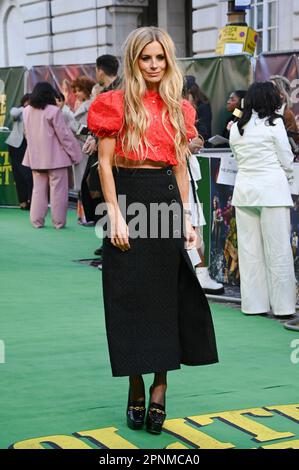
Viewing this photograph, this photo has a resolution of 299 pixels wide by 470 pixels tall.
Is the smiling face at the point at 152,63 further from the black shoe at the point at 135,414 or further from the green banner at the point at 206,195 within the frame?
the green banner at the point at 206,195

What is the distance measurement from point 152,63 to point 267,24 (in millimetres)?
16144

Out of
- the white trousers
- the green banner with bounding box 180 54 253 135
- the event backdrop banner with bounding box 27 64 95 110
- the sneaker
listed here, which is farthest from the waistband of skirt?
the event backdrop banner with bounding box 27 64 95 110

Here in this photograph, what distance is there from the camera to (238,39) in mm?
12875

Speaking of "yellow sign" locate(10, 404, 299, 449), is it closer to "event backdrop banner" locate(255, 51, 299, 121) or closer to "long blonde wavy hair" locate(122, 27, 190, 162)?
"long blonde wavy hair" locate(122, 27, 190, 162)

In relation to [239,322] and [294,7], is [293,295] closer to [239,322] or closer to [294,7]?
[239,322]

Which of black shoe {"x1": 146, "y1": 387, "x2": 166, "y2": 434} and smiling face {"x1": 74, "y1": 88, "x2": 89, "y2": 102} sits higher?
smiling face {"x1": 74, "y1": 88, "x2": 89, "y2": 102}

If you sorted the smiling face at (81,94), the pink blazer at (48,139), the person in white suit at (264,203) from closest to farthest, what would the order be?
1. the person in white suit at (264,203)
2. the pink blazer at (48,139)
3. the smiling face at (81,94)

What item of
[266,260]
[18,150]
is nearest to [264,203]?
[266,260]

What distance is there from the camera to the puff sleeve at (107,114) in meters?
5.18

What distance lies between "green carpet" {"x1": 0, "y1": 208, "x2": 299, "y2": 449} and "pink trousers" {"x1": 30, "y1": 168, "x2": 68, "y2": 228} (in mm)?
3909

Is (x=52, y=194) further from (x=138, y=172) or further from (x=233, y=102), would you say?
(x=138, y=172)

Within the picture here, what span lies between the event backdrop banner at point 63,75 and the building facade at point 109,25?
4299 millimetres

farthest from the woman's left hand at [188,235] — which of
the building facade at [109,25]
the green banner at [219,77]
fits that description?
the building facade at [109,25]

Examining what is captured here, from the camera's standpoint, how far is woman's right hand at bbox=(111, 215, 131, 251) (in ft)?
Answer: 16.9
